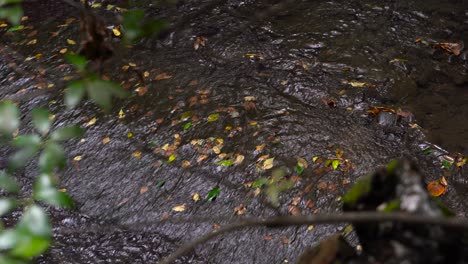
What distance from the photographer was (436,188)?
3.99 meters

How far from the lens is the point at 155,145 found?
4.90m

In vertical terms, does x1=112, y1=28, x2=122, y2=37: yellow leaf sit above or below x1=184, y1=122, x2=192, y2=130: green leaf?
above

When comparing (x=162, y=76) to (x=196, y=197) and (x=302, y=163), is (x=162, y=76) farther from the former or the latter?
(x=302, y=163)

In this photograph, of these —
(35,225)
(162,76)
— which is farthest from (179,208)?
(35,225)

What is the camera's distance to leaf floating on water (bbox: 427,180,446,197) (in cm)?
396

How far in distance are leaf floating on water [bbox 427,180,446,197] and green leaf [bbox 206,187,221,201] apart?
156 cm

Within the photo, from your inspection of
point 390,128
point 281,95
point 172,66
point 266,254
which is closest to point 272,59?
point 281,95

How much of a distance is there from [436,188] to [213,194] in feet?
5.41

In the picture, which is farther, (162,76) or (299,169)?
(162,76)

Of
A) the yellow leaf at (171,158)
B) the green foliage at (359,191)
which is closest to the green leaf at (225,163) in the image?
the yellow leaf at (171,158)

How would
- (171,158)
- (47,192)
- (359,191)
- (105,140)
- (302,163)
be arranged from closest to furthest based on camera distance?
(47,192)
(359,191)
(302,163)
(171,158)
(105,140)

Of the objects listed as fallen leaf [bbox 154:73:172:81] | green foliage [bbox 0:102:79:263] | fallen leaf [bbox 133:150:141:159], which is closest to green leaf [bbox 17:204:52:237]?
green foliage [bbox 0:102:79:263]

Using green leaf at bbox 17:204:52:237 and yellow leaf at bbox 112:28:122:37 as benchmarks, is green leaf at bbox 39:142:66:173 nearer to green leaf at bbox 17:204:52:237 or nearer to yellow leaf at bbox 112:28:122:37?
green leaf at bbox 17:204:52:237

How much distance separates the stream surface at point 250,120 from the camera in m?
4.23
